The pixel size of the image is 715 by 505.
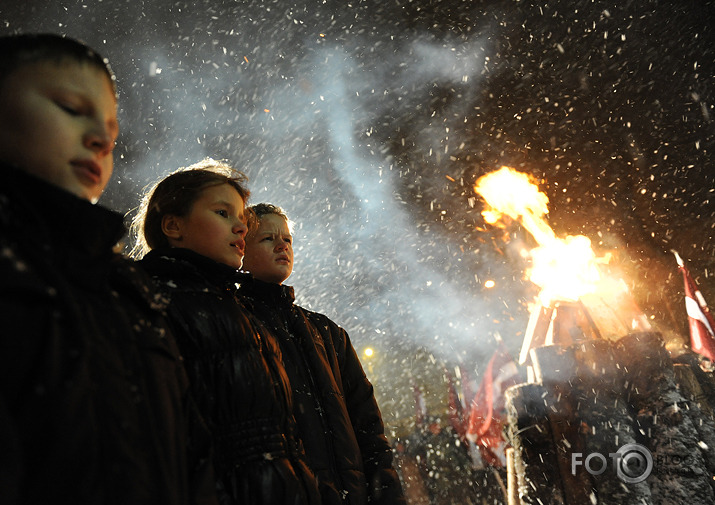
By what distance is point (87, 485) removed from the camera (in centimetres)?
88

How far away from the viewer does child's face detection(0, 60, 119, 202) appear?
46.3 inches

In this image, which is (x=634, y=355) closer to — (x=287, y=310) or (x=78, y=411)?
(x=287, y=310)

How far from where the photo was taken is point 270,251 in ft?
9.78

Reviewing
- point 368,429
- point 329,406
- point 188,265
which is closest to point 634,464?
point 368,429

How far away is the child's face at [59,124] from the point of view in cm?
117

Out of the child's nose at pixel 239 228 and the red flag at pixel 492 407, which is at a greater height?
the red flag at pixel 492 407

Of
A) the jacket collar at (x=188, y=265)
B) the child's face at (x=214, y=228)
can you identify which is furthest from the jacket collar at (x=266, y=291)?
the jacket collar at (x=188, y=265)

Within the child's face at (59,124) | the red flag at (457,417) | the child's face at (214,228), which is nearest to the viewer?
the child's face at (59,124)

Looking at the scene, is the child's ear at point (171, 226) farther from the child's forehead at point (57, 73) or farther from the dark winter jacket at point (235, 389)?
the child's forehead at point (57, 73)

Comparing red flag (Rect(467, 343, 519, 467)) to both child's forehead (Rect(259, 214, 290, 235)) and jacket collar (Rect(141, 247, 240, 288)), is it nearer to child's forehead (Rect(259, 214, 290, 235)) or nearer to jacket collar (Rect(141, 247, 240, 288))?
child's forehead (Rect(259, 214, 290, 235))

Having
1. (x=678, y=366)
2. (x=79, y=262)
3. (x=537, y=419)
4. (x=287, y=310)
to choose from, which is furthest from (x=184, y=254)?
(x=678, y=366)

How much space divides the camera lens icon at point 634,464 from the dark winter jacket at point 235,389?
20.0 ft

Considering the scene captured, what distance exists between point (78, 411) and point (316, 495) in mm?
1120

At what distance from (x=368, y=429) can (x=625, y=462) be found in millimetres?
5391
